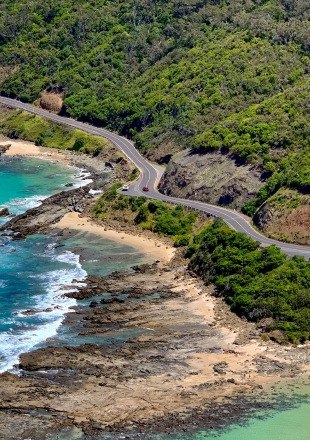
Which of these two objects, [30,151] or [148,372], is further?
[30,151]

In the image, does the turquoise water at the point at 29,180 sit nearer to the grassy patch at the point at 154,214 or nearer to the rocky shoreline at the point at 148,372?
the grassy patch at the point at 154,214

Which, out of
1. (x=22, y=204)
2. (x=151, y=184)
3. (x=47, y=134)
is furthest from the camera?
(x=47, y=134)

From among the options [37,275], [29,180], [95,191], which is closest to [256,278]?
[37,275]

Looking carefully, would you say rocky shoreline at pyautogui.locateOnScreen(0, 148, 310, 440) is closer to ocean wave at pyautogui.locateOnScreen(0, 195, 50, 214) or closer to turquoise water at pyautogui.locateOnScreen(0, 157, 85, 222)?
ocean wave at pyautogui.locateOnScreen(0, 195, 50, 214)

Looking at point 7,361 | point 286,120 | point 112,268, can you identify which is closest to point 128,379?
point 7,361

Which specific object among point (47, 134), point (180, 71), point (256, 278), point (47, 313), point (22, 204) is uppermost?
point (180, 71)

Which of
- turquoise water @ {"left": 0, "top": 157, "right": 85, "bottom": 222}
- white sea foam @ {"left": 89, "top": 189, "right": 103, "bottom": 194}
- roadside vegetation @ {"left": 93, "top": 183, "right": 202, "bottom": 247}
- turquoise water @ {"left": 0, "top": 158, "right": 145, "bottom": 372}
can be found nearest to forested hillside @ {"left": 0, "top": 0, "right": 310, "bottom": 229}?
roadside vegetation @ {"left": 93, "top": 183, "right": 202, "bottom": 247}

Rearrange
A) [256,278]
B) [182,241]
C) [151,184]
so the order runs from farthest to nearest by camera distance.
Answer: [151,184], [182,241], [256,278]

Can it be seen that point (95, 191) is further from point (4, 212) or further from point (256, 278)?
point (256, 278)
